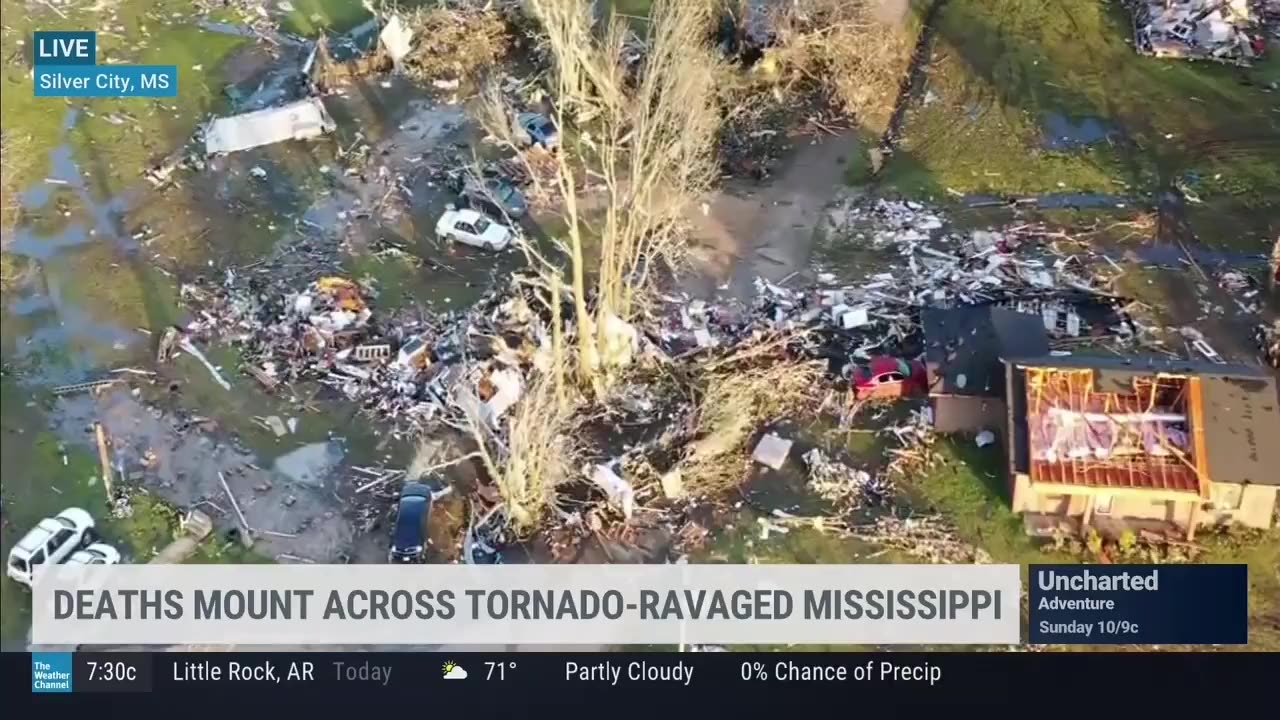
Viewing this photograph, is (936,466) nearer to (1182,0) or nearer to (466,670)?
(466,670)

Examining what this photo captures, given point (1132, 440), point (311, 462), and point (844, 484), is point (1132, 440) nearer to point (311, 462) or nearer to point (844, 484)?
point (844, 484)

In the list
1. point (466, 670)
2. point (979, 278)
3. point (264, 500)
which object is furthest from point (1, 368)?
point (979, 278)

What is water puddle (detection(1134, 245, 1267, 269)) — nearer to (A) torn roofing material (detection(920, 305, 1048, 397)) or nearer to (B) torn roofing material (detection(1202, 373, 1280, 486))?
(A) torn roofing material (detection(920, 305, 1048, 397))

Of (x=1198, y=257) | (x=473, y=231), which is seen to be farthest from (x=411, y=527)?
(x=1198, y=257)

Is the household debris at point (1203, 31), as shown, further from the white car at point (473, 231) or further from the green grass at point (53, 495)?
the green grass at point (53, 495)

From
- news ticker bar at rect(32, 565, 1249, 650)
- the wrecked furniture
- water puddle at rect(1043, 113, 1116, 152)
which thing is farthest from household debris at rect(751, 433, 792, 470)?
water puddle at rect(1043, 113, 1116, 152)
